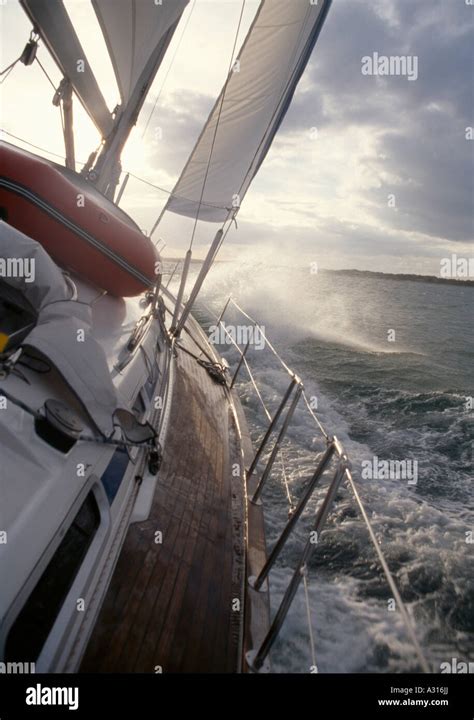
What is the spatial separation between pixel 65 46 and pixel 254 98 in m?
2.93

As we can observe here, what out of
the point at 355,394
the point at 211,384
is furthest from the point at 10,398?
the point at 355,394

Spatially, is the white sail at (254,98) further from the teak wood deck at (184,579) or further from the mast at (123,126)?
the teak wood deck at (184,579)

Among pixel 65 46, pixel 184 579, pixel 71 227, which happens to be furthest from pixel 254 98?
pixel 184 579

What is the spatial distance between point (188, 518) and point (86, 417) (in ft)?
3.83

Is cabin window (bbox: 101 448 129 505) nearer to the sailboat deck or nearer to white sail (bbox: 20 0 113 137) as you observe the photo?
the sailboat deck

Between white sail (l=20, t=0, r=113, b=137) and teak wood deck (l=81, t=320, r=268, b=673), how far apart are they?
357 cm

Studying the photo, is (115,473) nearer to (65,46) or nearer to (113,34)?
(65,46)

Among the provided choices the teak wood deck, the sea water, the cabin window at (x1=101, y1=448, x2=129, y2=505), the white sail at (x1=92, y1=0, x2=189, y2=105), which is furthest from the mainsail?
the sea water

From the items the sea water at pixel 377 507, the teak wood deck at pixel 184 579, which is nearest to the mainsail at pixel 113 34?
the teak wood deck at pixel 184 579

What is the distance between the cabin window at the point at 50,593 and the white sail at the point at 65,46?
4.07 meters

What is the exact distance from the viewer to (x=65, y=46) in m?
3.87

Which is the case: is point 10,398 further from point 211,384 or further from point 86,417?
point 211,384

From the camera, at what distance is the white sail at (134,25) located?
3.74 meters

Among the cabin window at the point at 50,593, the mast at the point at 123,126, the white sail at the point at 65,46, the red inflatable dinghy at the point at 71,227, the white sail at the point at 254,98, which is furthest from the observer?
the white sail at the point at 254,98
